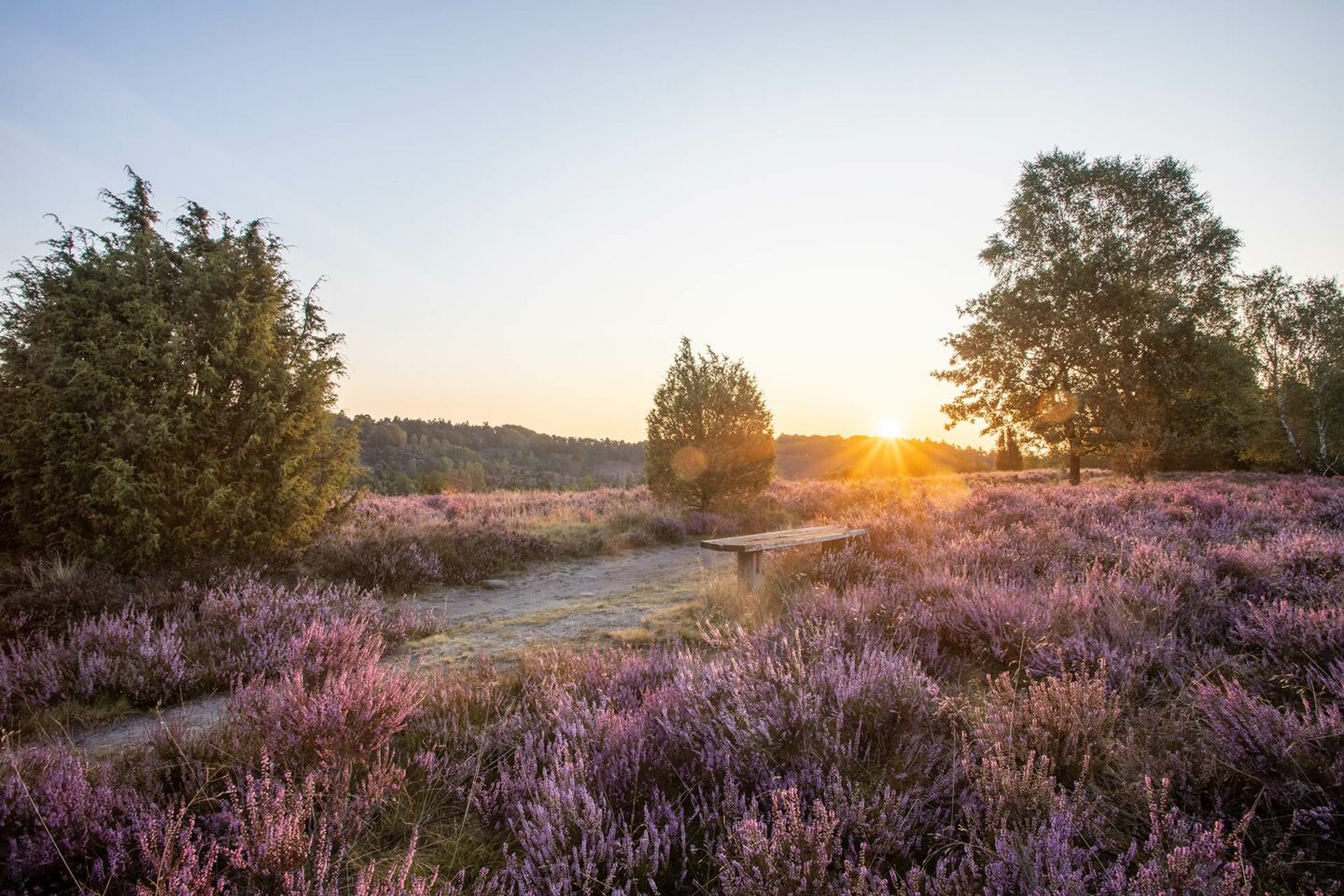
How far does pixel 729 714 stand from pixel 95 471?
22.7 ft

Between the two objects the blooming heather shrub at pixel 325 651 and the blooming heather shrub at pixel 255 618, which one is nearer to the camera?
the blooming heather shrub at pixel 325 651

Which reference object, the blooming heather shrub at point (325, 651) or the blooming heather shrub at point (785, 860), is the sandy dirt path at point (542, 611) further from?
the blooming heather shrub at point (785, 860)

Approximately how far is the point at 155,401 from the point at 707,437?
1014cm

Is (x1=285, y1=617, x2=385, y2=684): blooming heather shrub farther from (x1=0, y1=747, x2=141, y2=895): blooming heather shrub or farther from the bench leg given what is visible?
the bench leg

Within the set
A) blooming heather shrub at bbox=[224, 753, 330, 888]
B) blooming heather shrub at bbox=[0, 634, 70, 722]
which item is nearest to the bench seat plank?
blooming heather shrub at bbox=[224, 753, 330, 888]

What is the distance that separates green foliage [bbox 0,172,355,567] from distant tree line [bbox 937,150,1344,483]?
19886 millimetres

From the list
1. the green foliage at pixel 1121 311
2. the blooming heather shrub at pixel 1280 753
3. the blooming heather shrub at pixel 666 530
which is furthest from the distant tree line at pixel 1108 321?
the blooming heather shrub at pixel 1280 753

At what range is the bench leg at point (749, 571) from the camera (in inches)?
245

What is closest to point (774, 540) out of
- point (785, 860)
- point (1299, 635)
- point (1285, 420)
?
point (1299, 635)

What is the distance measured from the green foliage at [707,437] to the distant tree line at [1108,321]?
1023 centimetres

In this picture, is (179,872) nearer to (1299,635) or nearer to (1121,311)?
(1299,635)

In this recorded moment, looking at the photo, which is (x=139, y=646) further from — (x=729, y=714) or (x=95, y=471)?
(x=729, y=714)

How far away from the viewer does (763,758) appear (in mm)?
2148

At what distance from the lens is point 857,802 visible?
1744 mm
